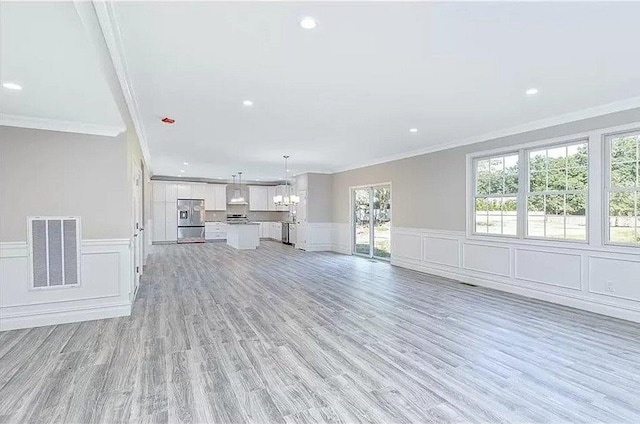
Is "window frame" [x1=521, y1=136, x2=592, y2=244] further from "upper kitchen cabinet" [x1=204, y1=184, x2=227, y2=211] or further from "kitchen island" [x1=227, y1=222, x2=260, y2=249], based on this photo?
"upper kitchen cabinet" [x1=204, y1=184, x2=227, y2=211]

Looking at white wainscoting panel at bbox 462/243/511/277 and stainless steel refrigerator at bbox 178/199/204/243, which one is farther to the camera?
stainless steel refrigerator at bbox 178/199/204/243

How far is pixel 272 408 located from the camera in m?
2.24

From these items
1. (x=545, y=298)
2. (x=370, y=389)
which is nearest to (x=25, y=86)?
(x=370, y=389)

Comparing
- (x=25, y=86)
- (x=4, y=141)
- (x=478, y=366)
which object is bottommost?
(x=478, y=366)

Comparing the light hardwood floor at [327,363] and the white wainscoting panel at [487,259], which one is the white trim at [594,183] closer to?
the white wainscoting panel at [487,259]

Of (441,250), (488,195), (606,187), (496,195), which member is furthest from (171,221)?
(606,187)

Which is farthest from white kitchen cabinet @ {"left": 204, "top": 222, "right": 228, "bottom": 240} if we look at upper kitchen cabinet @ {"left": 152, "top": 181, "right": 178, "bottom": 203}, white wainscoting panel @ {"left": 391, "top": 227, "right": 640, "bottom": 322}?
white wainscoting panel @ {"left": 391, "top": 227, "right": 640, "bottom": 322}

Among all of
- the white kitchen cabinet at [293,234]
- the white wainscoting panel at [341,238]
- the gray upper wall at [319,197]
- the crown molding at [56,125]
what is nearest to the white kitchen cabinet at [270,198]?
the white kitchen cabinet at [293,234]

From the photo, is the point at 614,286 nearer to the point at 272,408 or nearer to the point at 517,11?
the point at 517,11

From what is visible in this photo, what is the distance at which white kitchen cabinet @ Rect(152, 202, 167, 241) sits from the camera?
12.3m

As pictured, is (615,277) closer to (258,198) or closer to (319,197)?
(319,197)

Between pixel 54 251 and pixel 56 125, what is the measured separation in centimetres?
140

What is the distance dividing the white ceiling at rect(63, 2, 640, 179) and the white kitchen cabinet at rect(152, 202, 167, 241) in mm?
7730

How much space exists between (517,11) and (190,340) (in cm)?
373
